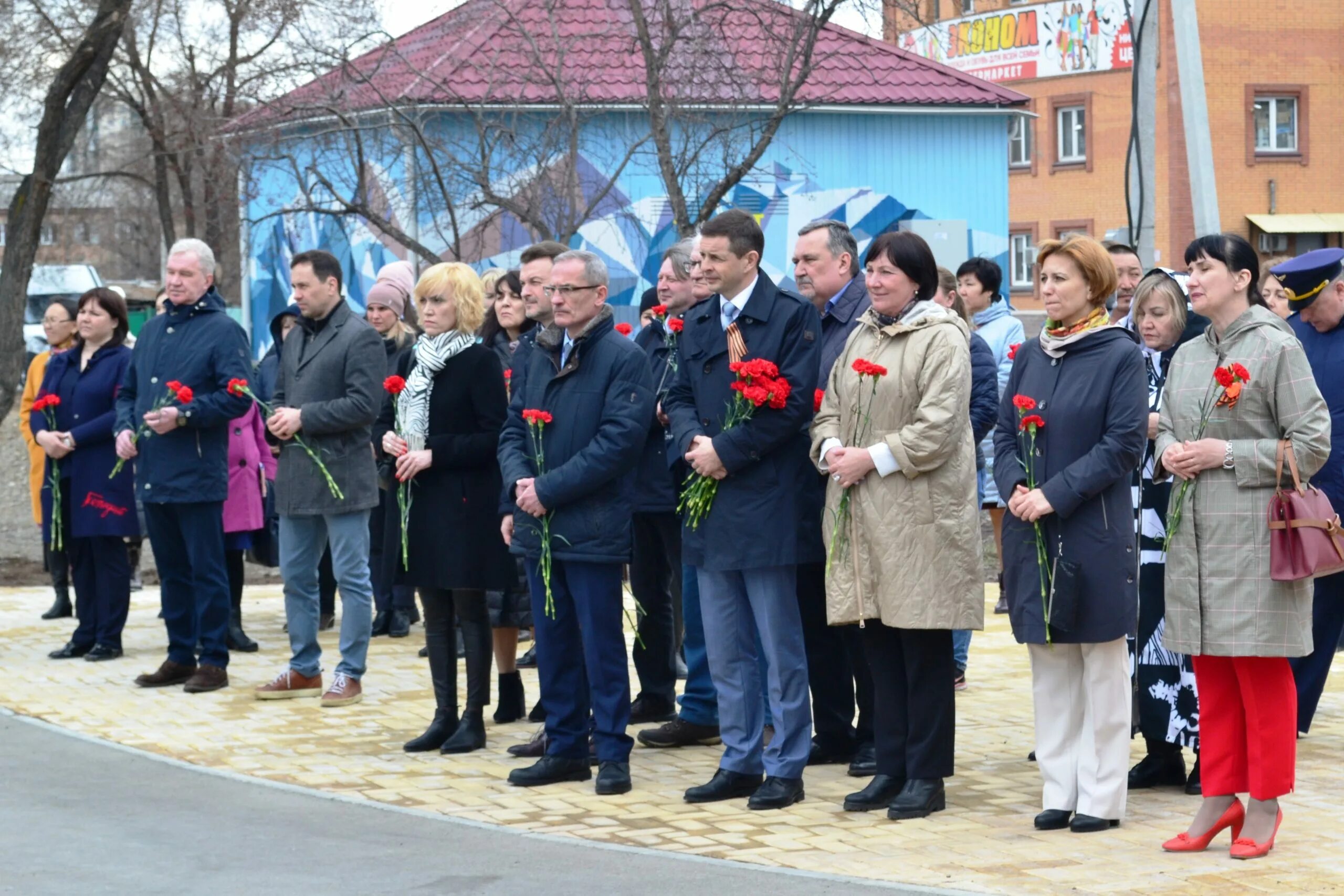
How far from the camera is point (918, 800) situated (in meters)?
6.75

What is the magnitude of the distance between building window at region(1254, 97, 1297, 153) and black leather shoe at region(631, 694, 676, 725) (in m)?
35.8

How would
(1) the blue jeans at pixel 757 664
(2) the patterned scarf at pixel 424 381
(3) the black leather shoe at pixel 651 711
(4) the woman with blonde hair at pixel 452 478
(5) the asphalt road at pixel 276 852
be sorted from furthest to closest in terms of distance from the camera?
(3) the black leather shoe at pixel 651 711
(2) the patterned scarf at pixel 424 381
(4) the woman with blonde hair at pixel 452 478
(1) the blue jeans at pixel 757 664
(5) the asphalt road at pixel 276 852

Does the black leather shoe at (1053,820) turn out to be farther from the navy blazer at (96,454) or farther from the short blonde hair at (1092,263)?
the navy blazer at (96,454)

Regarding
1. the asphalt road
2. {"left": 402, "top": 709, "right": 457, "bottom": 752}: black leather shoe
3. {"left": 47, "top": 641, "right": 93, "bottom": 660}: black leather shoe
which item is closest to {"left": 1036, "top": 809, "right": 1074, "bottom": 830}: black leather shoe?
the asphalt road

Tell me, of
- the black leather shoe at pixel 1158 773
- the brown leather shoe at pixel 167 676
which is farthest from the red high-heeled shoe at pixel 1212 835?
the brown leather shoe at pixel 167 676

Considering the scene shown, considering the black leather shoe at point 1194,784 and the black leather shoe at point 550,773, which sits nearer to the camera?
the black leather shoe at point 1194,784

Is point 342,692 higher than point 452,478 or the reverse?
the reverse

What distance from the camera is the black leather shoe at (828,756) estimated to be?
792 cm

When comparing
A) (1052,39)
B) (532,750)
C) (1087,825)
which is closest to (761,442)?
(1087,825)

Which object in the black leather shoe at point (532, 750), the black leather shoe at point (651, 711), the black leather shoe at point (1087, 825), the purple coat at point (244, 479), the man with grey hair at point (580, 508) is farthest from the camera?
the purple coat at point (244, 479)

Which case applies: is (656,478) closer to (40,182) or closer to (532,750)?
(532,750)

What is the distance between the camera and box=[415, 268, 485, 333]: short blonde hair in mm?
8305

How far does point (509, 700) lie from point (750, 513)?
253cm

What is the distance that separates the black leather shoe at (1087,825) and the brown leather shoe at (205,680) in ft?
17.0
